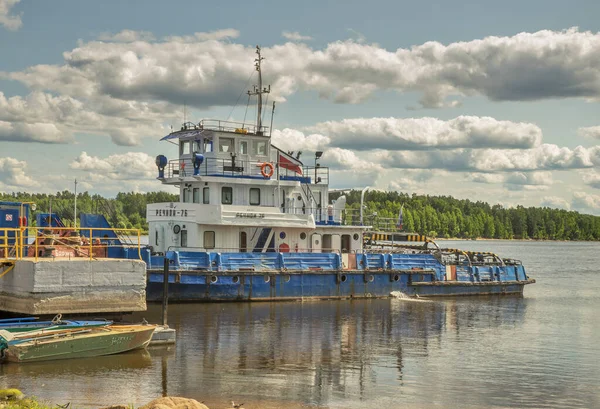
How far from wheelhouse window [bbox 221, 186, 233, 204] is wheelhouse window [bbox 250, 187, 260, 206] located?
3.24 feet

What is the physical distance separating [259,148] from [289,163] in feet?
6.06

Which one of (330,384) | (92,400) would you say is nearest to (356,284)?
(330,384)

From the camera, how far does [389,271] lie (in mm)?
33812

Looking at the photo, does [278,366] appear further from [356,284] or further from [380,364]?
[356,284]

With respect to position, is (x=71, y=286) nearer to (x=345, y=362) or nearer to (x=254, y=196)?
(x=345, y=362)

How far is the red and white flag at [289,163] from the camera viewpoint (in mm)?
34188

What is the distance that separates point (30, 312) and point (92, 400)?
5970 millimetres

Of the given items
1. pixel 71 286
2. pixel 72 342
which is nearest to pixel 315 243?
pixel 71 286

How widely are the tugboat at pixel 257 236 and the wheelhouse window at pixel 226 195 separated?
43 mm

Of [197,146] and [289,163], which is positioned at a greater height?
[197,146]

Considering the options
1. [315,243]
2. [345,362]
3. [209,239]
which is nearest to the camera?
[345,362]

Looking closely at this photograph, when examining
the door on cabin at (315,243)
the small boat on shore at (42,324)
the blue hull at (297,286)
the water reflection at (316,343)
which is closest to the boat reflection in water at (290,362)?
the water reflection at (316,343)

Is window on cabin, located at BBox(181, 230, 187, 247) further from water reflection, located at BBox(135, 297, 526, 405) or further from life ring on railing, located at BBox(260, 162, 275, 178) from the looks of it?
life ring on railing, located at BBox(260, 162, 275, 178)

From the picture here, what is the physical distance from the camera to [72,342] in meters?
18.5
